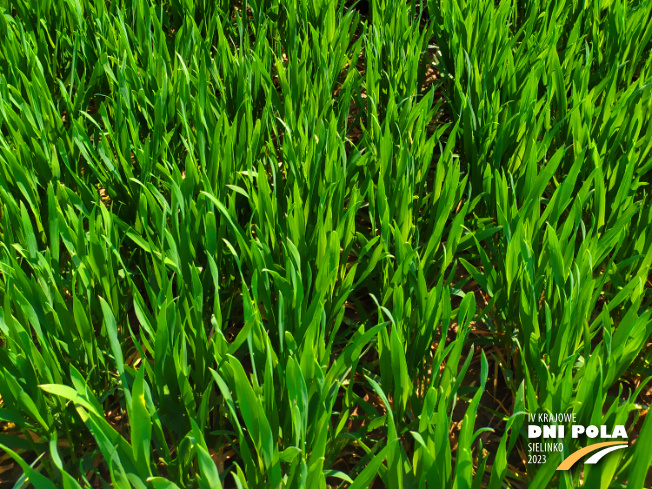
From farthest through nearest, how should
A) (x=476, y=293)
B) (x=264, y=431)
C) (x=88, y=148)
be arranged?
(x=476, y=293), (x=88, y=148), (x=264, y=431)

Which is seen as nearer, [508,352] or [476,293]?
[508,352]

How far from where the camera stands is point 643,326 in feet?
2.95

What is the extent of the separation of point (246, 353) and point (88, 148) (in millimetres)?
523

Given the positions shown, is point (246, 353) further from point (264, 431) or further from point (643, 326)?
point (643, 326)

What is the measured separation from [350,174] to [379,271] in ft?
0.74

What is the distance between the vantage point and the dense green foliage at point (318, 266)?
0.82 metres

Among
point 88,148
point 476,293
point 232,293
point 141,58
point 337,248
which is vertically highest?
point 141,58

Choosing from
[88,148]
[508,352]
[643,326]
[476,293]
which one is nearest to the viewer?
[643,326]

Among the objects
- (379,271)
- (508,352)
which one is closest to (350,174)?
(379,271)

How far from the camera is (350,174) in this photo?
4.21ft

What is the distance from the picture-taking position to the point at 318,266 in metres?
1.07

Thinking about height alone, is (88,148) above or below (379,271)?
above

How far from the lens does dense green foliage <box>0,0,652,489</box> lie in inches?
32.3

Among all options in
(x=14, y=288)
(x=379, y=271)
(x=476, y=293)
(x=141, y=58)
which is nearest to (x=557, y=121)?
(x=476, y=293)
